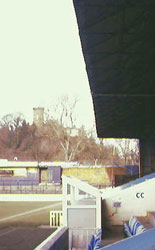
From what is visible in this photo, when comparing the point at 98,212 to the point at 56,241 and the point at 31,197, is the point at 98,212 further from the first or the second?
the point at 31,197

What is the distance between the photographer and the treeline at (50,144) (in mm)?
89250

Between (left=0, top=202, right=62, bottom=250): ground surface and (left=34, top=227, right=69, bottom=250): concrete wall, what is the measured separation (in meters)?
0.96

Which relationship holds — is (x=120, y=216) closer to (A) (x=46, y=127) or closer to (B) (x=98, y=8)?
(B) (x=98, y=8)

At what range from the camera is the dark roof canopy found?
705 cm

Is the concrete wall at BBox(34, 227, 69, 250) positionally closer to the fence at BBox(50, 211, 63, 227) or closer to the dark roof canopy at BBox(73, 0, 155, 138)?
the dark roof canopy at BBox(73, 0, 155, 138)

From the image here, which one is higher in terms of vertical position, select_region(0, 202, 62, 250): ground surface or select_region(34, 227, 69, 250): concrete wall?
select_region(34, 227, 69, 250): concrete wall

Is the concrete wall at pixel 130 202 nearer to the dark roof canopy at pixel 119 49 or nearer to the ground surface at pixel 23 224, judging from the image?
the ground surface at pixel 23 224

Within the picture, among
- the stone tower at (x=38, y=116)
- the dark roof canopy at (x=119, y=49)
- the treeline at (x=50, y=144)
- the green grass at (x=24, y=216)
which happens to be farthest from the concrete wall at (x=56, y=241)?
the stone tower at (x=38, y=116)

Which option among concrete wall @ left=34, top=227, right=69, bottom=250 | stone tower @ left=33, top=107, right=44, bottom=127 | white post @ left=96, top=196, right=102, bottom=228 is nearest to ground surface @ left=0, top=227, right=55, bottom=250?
concrete wall @ left=34, top=227, right=69, bottom=250

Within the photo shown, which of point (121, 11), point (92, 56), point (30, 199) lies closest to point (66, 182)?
point (92, 56)

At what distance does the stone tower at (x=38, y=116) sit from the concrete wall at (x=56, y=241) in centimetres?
9988

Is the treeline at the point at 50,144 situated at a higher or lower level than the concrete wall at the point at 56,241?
higher

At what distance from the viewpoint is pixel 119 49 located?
33.2ft

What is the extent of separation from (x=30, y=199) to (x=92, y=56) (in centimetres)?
2847
